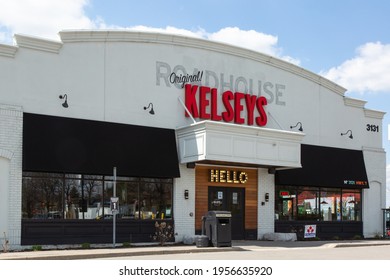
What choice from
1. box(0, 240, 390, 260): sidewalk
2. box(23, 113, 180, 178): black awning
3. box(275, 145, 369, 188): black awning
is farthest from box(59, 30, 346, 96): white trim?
box(0, 240, 390, 260): sidewalk

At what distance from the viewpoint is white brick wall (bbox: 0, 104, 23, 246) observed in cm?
2108

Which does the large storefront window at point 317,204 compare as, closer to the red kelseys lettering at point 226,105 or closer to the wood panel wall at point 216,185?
the wood panel wall at point 216,185

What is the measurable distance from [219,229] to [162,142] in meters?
4.69

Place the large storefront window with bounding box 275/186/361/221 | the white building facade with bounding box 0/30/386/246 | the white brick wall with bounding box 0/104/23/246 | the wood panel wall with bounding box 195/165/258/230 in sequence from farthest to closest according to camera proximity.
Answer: the large storefront window with bounding box 275/186/361/221
the wood panel wall with bounding box 195/165/258/230
the white building facade with bounding box 0/30/386/246
the white brick wall with bounding box 0/104/23/246

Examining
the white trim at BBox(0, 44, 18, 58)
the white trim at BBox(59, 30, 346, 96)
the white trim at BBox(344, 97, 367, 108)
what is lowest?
the white trim at BBox(344, 97, 367, 108)

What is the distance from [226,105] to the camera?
87.6ft

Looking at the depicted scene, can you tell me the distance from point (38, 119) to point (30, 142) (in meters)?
0.95

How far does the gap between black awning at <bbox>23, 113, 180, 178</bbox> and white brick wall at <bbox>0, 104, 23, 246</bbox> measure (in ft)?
1.13

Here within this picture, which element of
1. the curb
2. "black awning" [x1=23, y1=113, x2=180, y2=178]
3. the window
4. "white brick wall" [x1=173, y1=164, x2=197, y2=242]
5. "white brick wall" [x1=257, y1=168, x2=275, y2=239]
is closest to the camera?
the curb

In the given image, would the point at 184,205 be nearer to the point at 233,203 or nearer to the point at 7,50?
the point at 233,203

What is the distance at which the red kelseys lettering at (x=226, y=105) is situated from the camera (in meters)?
25.8

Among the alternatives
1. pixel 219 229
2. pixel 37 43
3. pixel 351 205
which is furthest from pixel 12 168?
pixel 351 205

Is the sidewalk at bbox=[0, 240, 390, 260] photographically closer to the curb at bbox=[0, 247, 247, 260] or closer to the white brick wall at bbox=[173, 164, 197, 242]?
the curb at bbox=[0, 247, 247, 260]

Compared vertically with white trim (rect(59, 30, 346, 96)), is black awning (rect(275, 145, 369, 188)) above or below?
below
